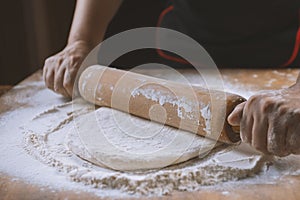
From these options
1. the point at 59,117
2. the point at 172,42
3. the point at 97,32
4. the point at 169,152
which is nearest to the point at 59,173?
the point at 169,152

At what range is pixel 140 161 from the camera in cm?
84

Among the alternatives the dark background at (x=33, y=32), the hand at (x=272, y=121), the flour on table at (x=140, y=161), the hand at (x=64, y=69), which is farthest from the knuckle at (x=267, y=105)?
the dark background at (x=33, y=32)

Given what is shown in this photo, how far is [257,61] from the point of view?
1.54 m

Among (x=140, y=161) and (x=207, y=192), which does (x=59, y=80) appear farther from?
(x=207, y=192)

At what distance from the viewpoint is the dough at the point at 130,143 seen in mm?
853

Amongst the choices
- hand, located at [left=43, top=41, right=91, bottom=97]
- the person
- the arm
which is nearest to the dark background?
the person

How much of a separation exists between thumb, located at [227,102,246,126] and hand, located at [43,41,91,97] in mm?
545

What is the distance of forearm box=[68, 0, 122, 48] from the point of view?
4.62 ft

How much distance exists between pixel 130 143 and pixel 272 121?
30cm

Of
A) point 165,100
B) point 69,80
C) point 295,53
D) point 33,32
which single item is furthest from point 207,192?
point 33,32

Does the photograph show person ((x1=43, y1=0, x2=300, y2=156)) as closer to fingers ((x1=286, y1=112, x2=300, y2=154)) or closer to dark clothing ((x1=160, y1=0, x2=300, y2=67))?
dark clothing ((x1=160, y1=0, x2=300, y2=67))

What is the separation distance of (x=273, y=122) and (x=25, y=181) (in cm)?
45

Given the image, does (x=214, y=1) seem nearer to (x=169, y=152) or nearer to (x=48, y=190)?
(x=169, y=152)

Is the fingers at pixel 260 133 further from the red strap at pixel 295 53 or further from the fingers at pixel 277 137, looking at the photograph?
the red strap at pixel 295 53
